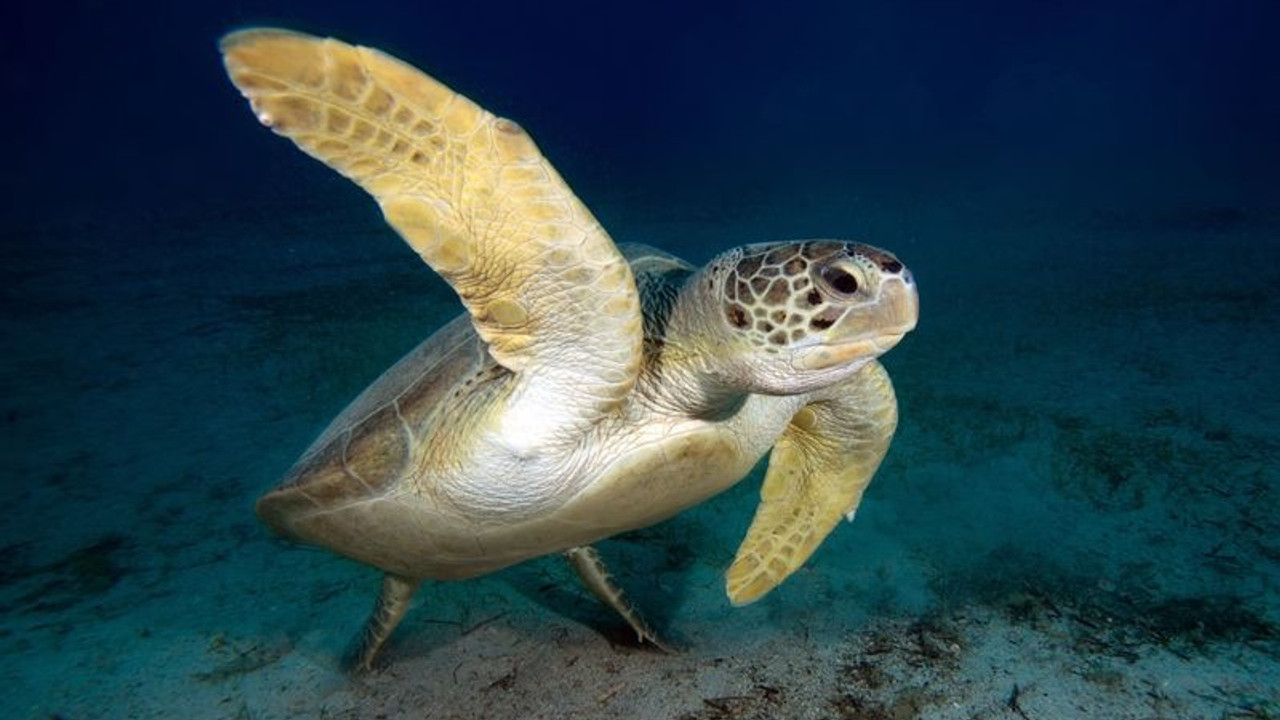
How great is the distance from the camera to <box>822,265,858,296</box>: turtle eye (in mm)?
1646

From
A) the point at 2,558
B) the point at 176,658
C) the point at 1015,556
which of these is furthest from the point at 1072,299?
the point at 2,558

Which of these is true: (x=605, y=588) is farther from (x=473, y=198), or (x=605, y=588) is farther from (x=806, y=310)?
(x=473, y=198)

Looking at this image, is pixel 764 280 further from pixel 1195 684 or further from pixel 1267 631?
pixel 1267 631

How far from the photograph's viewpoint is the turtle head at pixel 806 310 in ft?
5.37

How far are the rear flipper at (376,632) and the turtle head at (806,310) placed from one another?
1.66m

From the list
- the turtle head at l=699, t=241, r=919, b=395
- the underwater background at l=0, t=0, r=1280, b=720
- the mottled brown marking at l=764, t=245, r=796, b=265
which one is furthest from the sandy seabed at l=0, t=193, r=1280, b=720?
the mottled brown marking at l=764, t=245, r=796, b=265

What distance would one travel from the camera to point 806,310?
168 cm

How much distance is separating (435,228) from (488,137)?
24 centimetres

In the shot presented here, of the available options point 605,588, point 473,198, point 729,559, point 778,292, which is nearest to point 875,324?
point 778,292

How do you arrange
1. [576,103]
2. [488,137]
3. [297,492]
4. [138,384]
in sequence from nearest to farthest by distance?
[488,137], [297,492], [138,384], [576,103]

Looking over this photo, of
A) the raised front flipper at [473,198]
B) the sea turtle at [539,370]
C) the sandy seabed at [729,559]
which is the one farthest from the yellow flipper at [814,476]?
the raised front flipper at [473,198]

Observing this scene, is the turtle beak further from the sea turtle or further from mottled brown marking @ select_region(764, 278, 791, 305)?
mottled brown marking @ select_region(764, 278, 791, 305)

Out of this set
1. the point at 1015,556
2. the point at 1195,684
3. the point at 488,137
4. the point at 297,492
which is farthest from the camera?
the point at 1015,556

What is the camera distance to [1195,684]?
2027 mm
